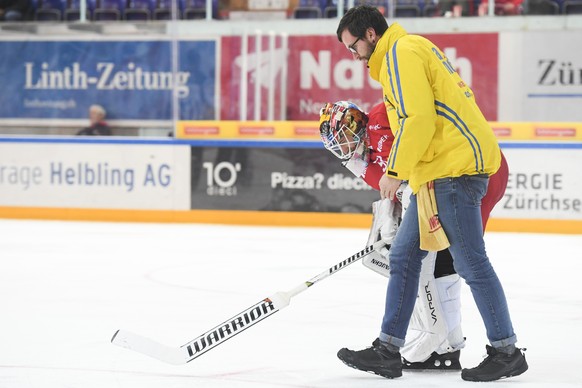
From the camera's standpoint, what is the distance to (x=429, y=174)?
9.79ft

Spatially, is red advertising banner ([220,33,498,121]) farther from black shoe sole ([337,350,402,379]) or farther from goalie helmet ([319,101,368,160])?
black shoe sole ([337,350,402,379])

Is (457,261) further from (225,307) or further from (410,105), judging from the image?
(225,307)

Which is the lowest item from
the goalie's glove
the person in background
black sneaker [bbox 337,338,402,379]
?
black sneaker [bbox 337,338,402,379]

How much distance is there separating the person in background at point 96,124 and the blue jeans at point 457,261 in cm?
704

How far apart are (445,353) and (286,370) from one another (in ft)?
1.65

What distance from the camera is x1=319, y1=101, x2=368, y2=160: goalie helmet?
3.31 m

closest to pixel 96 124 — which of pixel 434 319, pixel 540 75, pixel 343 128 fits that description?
pixel 540 75

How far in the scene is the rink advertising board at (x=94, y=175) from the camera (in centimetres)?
938

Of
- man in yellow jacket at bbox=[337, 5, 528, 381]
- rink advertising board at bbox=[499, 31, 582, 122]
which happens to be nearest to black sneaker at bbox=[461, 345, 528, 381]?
man in yellow jacket at bbox=[337, 5, 528, 381]

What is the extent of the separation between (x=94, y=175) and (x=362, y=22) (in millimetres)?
6824

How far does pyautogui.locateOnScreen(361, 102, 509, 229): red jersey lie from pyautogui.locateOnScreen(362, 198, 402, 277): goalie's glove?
0.08 meters

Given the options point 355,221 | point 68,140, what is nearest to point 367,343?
point 355,221

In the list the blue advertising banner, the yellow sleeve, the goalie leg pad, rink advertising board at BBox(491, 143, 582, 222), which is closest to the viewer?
the yellow sleeve

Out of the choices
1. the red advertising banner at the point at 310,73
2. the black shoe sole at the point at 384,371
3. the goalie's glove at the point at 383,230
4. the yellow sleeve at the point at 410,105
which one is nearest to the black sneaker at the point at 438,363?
the black shoe sole at the point at 384,371
